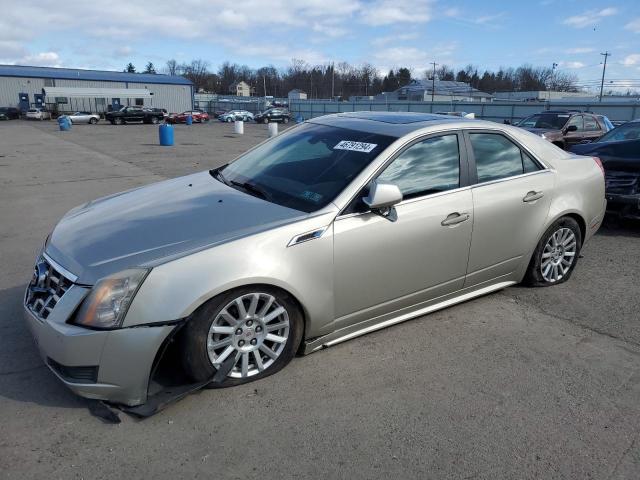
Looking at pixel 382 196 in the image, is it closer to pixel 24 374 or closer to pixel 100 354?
pixel 100 354

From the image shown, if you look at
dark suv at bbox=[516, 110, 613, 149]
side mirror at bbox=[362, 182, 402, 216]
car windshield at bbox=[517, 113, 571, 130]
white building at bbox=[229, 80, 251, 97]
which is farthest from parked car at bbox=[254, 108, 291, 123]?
white building at bbox=[229, 80, 251, 97]

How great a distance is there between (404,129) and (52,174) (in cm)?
1093

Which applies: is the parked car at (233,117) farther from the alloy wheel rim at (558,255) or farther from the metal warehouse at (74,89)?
the alloy wheel rim at (558,255)

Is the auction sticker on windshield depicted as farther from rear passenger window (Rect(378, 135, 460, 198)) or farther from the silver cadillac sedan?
rear passenger window (Rect(378, 135, 460, 198))

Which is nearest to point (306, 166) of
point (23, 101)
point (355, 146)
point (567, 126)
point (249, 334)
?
point (355, 146)

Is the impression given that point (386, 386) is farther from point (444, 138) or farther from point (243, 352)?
point (444, 138)

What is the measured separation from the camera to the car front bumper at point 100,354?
2604 mm

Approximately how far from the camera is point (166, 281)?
267cm

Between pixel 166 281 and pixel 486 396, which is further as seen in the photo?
pixel 486 396

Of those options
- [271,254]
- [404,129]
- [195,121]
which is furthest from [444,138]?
[195,121]

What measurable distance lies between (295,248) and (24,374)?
73.9 inches

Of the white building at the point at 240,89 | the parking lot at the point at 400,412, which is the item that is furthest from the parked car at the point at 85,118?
the white building at the point at 240,89

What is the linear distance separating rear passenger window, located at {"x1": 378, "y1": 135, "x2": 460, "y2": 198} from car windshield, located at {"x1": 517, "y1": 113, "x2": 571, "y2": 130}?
10709mm

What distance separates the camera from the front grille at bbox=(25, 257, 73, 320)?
279 centimetres
